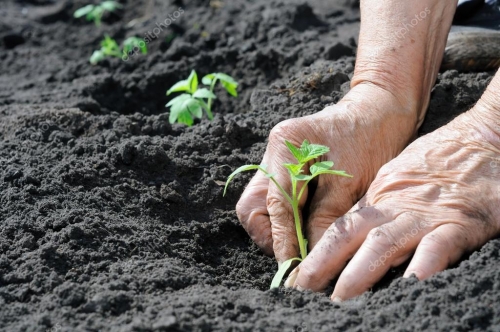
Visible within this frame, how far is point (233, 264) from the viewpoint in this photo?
2.86 m

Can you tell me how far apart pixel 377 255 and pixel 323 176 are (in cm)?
57

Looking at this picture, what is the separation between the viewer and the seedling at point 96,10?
5750 millimetres

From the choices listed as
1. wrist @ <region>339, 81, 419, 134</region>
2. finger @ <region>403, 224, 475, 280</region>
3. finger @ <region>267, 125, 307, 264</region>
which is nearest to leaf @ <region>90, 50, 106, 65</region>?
wrist @ <region>339, 81, 419, 134</region>

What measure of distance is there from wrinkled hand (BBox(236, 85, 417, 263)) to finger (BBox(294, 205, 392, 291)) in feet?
0.73

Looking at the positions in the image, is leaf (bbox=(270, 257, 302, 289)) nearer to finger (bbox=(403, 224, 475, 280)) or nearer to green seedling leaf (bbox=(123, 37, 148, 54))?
finger (bbox=(403, 224, 475, 280))

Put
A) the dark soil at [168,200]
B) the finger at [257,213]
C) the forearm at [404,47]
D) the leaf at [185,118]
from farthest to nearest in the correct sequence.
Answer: the leaf at [185,118], the forearm at [404,47], the finger at [257,213], the dark soil at [168,200]

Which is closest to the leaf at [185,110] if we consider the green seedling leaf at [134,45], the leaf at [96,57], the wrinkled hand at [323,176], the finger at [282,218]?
the wrinkled hand at [323,176]

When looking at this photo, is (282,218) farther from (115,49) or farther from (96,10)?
(96,10)

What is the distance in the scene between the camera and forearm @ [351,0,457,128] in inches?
122

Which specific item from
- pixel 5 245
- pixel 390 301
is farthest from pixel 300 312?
pixel 5 245

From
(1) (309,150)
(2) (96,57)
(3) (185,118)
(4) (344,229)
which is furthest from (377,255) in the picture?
(2) (96,57)

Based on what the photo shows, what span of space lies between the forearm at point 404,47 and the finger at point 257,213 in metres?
0.78

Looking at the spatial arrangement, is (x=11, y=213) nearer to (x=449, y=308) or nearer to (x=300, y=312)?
(x=300, y=312)

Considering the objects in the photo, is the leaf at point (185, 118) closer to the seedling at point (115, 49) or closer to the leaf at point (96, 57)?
the seedling at point (115, 49)
